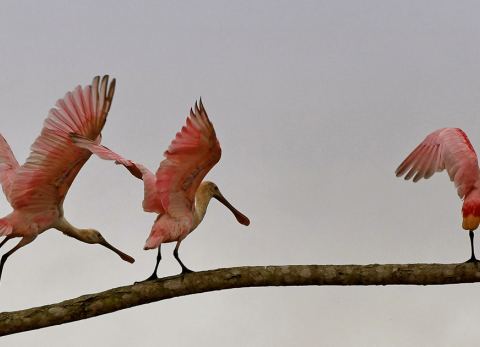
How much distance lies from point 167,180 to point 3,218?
2616 mm

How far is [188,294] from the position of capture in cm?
998

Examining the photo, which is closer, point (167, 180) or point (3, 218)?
point (167, 180)

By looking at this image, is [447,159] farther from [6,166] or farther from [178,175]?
[6,166]

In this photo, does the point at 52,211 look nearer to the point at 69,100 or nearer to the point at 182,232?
the point at 69,100

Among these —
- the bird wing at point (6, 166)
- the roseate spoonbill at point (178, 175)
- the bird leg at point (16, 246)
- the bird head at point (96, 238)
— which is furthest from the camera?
the bird head at point (96, 238)

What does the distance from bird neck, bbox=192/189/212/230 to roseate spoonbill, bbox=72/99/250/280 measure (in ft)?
0.04

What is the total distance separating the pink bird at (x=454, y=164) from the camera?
406 inches

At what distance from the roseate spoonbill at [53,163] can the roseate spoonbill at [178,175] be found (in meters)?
1.03

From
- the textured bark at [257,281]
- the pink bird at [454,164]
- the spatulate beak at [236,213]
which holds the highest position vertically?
the pink bird at [454,164]

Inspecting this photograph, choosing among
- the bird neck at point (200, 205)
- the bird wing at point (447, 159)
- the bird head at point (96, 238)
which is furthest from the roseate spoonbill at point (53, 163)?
the bird wing at point (447, 159)

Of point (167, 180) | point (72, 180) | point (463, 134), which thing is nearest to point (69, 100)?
point (72, 180)

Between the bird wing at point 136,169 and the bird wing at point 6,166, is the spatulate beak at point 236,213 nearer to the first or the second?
the bird wing at point 136,169

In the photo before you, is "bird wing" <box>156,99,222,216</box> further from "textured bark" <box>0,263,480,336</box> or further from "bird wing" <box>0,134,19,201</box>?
"bird wing" <box>0,134,19,201</box>

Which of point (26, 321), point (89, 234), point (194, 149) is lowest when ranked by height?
point (26, 321)
